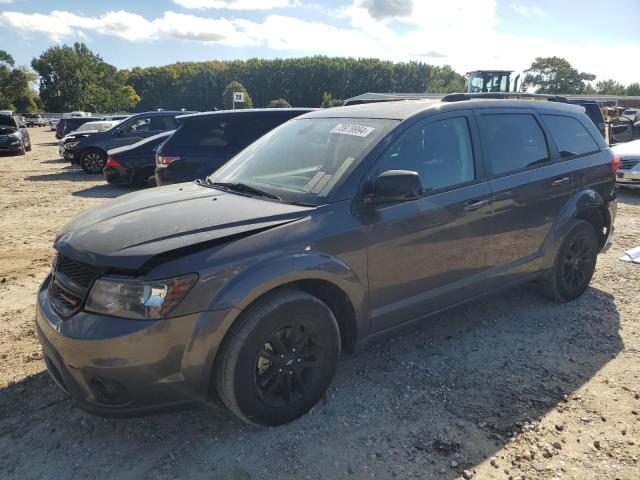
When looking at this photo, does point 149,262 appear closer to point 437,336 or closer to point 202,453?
point 202,453

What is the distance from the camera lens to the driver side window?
3.29m

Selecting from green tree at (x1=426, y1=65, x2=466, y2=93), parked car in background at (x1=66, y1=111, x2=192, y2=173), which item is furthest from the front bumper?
green tree at (x1=426, y1=65, x2=466, y2=93)

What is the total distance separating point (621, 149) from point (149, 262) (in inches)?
449

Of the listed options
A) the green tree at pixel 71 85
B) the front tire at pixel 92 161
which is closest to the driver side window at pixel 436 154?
the front tire at pixel 92 161

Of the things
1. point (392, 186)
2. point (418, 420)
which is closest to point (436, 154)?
point (392, 186)

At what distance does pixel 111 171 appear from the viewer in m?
11.8

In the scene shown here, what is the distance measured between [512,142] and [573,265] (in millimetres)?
1386

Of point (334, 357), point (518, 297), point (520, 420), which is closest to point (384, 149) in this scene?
point (334, 357)

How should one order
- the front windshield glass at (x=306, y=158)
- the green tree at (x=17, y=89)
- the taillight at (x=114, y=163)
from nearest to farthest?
the front windshield glass at (x=306, y=158) < the taillight at (x=114, y=163) < the green tree at (x=17, y=89)

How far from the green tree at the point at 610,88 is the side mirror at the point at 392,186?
11304 cm

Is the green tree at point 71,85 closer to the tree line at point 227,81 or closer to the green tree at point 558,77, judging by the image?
the tree line at point 227,81

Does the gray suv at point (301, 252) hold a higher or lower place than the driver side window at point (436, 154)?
lower

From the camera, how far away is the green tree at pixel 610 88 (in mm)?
99306

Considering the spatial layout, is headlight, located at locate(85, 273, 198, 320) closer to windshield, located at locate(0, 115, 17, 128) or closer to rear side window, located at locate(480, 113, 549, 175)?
rear side window, located at locate(480, 113, 549, 175)
